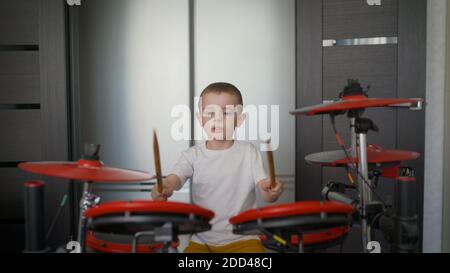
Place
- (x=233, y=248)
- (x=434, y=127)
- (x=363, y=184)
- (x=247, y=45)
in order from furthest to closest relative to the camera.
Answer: (x=247, y=45) → (x=434, y=127) → (x=233, y=248) → (x=363, y=184)

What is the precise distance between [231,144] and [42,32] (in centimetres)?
104

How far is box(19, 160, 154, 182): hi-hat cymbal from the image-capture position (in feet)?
2.42

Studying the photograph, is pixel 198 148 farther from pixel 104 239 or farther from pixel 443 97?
pixel 443 97

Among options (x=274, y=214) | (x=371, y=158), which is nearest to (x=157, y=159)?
(x=274, y=214)

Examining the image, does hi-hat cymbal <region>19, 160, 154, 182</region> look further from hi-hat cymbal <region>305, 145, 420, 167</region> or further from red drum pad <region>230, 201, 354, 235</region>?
hi-hat cymbal <region>305, 145, 420, 167</region>

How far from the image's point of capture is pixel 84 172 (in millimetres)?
764

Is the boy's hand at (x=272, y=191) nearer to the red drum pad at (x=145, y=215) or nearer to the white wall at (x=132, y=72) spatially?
the red drum pad at (x=145, y=215)

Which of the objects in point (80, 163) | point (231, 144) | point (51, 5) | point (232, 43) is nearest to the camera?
point (80, 163)

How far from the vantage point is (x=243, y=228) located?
70 centimetres

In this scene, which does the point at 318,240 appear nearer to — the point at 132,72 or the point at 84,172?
the point at 84,172

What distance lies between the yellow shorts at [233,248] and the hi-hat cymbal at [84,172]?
0.37 metres

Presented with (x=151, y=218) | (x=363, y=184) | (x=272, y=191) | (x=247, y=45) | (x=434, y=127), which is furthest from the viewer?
(x=247, y=45)

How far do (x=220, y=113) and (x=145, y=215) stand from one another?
0.58 m
